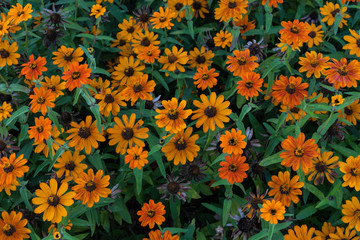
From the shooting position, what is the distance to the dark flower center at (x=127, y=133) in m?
1.62

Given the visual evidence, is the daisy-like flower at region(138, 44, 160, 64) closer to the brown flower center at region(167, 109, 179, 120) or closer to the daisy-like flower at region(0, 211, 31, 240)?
the brown flower center at region(167, 109, 179, 120)

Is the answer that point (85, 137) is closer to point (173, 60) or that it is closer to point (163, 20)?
point (173, 60)

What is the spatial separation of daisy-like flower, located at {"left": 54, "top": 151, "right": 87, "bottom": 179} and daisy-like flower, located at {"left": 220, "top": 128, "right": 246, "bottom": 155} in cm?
65

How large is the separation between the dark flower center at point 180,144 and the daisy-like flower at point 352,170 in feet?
2.11

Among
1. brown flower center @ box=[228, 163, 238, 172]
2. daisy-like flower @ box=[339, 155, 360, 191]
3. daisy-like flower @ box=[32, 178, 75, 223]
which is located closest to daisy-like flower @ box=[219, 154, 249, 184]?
brown flower center @ box=[228, 163, 238, 172]

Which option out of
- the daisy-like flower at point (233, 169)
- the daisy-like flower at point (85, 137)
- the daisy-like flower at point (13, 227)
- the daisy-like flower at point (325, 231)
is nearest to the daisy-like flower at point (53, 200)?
the daisy-like flower at point (13, 227)

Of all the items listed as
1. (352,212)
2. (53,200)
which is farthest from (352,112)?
(53,200)

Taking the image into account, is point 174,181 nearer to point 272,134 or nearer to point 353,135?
point 272,134

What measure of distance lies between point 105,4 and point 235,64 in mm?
1133

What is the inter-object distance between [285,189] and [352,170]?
0.27 m

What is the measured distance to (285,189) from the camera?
152 centimetres

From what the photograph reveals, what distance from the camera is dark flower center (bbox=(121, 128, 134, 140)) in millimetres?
1615

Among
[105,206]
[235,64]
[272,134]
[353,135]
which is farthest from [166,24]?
[353,135]

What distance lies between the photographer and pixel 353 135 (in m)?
1.80
